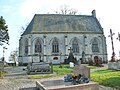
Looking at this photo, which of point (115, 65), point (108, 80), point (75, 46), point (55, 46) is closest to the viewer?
point (108, 80)

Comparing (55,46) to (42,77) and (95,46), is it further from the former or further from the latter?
(42,77)

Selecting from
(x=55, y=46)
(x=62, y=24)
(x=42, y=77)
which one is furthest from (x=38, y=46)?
(x=42, y=77)

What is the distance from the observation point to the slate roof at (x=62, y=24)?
4860 cm

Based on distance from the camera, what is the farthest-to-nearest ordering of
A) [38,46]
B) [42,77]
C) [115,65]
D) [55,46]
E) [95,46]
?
[95,46]
[55,46]
[38,46]
[115,65]
[42,77]

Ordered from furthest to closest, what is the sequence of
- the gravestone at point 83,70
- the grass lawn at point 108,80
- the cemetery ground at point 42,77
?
the cemetery ground at point 42,77
the grass lawn at point 108,80
the gravestone at point 83,70

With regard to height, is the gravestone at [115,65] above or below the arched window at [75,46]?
below

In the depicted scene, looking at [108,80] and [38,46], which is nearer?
[108,80]

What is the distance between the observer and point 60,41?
48.3 metres

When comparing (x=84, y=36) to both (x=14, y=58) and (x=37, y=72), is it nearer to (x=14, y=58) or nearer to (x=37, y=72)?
(x=37, y=72)

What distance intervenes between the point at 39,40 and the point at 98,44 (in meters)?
14.9

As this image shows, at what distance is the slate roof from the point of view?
48.6m

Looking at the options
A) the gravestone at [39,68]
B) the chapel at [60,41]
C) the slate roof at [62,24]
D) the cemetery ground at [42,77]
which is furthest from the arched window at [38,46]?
the cemetery ground at [42,77]

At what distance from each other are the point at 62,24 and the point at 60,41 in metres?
4.89

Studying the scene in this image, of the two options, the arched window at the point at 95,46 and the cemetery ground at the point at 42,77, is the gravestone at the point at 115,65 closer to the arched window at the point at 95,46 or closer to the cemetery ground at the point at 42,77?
the cemetery ground at the point at 42,77
